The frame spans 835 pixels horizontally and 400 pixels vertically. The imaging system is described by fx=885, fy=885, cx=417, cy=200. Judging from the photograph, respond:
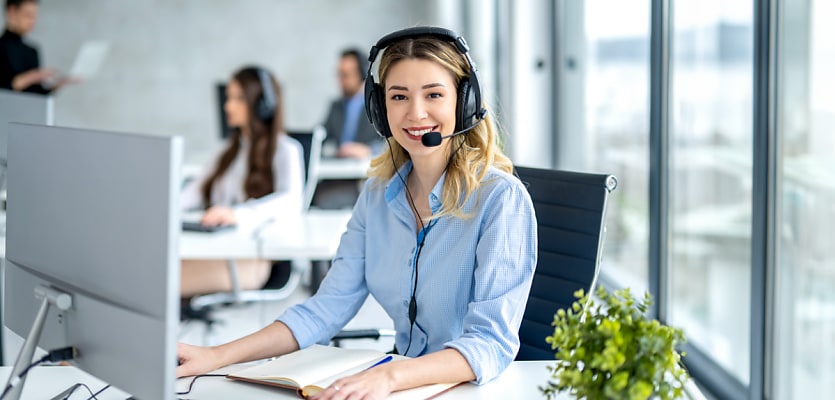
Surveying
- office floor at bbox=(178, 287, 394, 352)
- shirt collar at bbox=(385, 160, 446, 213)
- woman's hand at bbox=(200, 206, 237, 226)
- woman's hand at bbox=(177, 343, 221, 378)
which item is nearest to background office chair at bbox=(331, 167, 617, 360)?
shirt collar at bbox=(385, 160, 446, 213)

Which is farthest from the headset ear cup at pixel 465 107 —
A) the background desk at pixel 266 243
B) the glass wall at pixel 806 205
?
the background desk at pixel 266 243

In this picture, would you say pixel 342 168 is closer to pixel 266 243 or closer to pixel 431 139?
pixel 266 243

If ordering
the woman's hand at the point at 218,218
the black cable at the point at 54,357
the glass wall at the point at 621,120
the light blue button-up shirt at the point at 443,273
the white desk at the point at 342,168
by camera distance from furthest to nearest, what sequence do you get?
the white desk at the point at 342,168 < the glass wall at the point at 621,120 < the woman's hand at the point at 218,218 < the light blue button-up shirt at the point at 443,273 < the black cable at the point at 54,357

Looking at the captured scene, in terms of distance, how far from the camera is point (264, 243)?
2.57 metres

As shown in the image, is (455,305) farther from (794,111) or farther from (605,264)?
(605,264)

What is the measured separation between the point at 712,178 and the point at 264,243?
1.41 m

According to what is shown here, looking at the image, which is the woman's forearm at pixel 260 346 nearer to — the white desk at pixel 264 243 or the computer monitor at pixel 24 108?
the white desk at pixel 264 243

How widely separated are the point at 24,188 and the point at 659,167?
2.02 m

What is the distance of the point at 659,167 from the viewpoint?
277cm

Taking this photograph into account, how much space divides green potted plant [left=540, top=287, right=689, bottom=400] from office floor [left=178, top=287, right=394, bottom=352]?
224cm

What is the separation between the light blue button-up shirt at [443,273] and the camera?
1396 mm

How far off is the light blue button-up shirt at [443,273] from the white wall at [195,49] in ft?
20.1

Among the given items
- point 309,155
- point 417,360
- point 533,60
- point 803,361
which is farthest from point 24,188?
point 533,60

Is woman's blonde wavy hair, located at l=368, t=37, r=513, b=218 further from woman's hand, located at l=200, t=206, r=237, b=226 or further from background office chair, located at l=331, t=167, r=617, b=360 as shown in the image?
woman's hand, located at l=200, t=206, r=237, b=226
